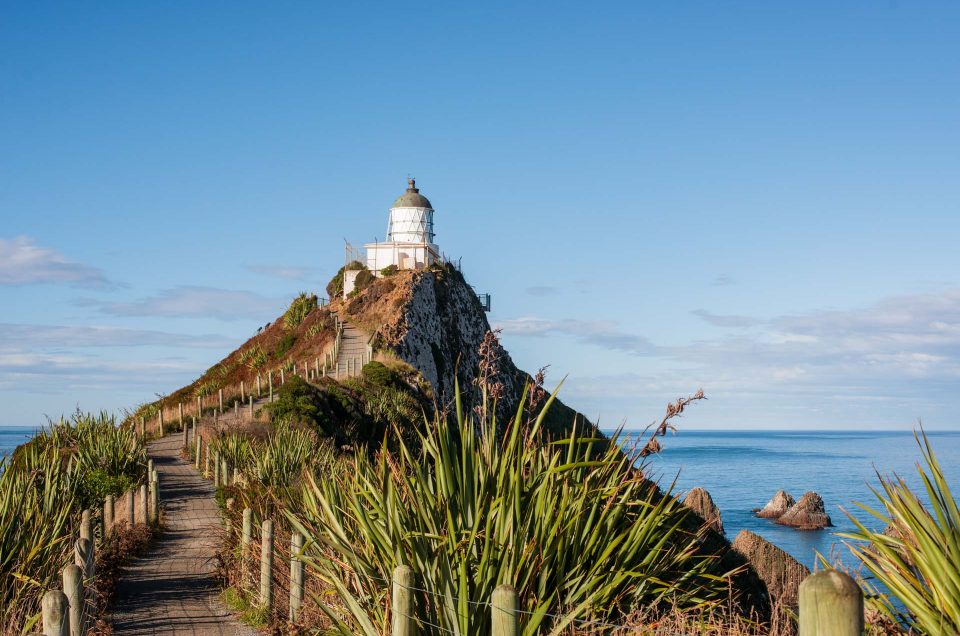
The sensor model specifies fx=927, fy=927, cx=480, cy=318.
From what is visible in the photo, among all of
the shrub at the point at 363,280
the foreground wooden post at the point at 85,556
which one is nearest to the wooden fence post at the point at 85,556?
the foreground wooden post at the point at 85,556

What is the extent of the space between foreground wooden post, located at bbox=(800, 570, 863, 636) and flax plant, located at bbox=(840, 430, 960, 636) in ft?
5.40

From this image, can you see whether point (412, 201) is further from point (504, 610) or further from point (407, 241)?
point (504, 610)

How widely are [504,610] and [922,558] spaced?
83.8 inches

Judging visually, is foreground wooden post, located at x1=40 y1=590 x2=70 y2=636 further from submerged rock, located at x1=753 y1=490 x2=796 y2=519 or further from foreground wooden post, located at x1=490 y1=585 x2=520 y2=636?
submerged rock, located at x1=753 y1=490 x2=796 y2=519

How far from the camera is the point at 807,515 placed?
180 ft

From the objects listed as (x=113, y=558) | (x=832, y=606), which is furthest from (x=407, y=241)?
(x=832, y=606)

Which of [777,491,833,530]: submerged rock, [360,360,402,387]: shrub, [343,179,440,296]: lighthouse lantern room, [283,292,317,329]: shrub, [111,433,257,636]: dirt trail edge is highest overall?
[343,179,440,296]: lighthouse lantern room

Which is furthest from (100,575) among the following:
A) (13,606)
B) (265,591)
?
(13,606)

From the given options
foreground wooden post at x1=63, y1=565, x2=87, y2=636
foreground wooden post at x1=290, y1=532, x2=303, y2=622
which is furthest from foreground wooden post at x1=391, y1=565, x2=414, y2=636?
foreground wooden post at x1=290, y1=532, x2=303, y2=622

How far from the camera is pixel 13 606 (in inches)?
283

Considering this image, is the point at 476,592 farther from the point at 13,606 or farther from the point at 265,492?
the point at 265,492

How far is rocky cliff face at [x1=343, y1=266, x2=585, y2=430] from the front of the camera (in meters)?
50.5

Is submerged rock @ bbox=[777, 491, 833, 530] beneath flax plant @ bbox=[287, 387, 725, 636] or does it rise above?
beneath

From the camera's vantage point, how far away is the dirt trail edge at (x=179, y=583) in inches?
352
